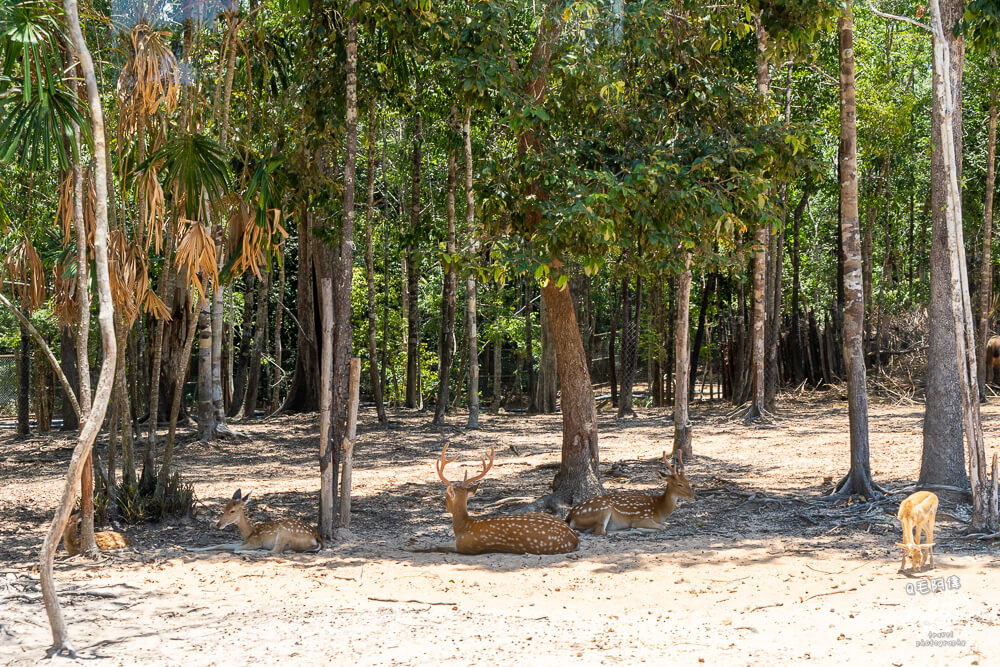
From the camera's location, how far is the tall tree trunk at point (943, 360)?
29.3 feet

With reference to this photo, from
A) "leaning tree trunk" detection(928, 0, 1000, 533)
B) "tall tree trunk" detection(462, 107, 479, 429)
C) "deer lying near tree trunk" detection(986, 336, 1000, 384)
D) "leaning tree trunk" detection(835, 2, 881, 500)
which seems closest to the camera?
"leaning tree trunk" detection(928, 0, 1000, 533)

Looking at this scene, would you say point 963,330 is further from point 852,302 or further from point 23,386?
point 23,386

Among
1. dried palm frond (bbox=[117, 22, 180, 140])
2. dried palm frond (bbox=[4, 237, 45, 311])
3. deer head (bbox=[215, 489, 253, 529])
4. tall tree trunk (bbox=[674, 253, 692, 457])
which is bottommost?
deer head (bbox=[215, 489, 253, 529])

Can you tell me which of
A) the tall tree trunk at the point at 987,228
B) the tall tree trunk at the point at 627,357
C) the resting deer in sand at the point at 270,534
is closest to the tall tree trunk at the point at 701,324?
the tall tree trunk at the point at 627,357

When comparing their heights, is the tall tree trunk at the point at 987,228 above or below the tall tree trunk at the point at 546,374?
above

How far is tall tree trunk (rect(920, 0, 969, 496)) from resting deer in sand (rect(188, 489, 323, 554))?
605 cm

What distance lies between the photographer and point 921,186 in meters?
27.3

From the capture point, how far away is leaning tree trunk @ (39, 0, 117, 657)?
5418 mm

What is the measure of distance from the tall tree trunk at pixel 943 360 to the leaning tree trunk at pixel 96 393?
7304mm

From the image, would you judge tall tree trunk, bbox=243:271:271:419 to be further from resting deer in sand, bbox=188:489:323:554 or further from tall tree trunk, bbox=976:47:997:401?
tall tree trunk, bbox=976:47:997:401

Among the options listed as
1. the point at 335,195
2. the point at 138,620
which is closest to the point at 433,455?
the point at 335,195

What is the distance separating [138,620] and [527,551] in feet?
10.8

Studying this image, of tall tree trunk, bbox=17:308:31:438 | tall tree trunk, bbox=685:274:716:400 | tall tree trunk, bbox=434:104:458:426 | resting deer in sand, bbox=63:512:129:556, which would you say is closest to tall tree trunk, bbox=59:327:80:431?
tall tree trunk, bbox=17:308:31:438

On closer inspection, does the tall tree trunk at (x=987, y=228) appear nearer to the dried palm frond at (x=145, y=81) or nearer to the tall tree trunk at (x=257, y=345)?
the tall tree trunk at (x=257, y=345)
